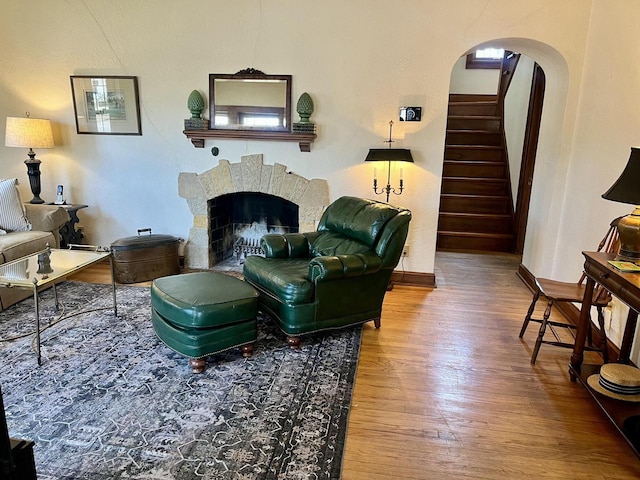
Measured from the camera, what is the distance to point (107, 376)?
2.61m

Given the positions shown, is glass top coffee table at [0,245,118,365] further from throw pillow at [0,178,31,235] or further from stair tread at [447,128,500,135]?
stair tread at [447,128,500,135]

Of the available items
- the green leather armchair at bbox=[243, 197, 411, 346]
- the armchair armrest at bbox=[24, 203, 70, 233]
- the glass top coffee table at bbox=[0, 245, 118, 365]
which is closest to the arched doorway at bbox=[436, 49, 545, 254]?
the green leather armchair at bbox=[243, 197, 411, 346]

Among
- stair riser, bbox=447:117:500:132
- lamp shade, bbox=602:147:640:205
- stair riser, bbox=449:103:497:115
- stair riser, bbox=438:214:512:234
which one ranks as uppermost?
stair riser, bbox=449:103:497:115

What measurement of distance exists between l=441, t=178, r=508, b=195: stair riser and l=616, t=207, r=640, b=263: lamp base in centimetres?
395

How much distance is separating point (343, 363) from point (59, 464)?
1610 millimetres

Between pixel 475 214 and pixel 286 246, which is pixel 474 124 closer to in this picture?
pixel 475 214

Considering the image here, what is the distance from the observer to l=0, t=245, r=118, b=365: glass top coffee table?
8.96 ft

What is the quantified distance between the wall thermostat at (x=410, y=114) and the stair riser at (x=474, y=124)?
118 inches

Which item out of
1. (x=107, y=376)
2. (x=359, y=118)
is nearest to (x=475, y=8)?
(x=359, y=118)

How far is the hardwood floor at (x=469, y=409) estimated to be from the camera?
Result: 199 centimetres

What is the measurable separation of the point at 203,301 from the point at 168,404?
606 mm

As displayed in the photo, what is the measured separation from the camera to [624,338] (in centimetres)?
262

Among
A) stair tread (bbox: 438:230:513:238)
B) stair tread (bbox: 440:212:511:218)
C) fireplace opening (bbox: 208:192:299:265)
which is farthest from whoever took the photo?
stair tread (bbox: 440:212:511:218)

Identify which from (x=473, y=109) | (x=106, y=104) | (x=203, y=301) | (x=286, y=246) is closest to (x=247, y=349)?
(x=203, y=301)
